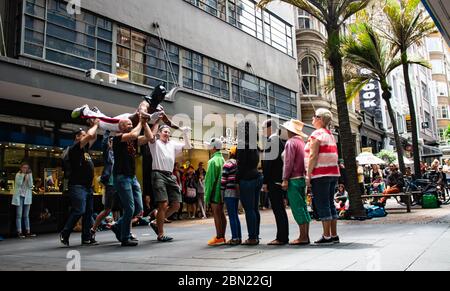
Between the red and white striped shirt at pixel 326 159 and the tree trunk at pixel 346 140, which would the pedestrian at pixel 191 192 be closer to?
the tree trunk at pixel 346 140

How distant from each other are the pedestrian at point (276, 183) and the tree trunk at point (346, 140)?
541 cm

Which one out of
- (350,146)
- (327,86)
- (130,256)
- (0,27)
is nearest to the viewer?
(130,256)

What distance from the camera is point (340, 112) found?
466 inches

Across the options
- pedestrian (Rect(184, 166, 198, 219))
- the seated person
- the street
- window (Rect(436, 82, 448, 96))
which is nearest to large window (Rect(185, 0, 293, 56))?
pedestrian (Rect(184, 166, 198, 219))

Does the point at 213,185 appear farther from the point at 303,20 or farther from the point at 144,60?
the point at 303,20

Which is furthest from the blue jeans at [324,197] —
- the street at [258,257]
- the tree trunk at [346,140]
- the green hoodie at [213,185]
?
the tree trunk at [346,140]

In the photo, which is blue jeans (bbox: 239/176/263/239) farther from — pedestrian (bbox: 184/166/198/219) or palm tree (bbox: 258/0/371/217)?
pedestrian (bbox: 184/166/198/219)

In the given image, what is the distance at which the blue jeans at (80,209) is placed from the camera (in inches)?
265
